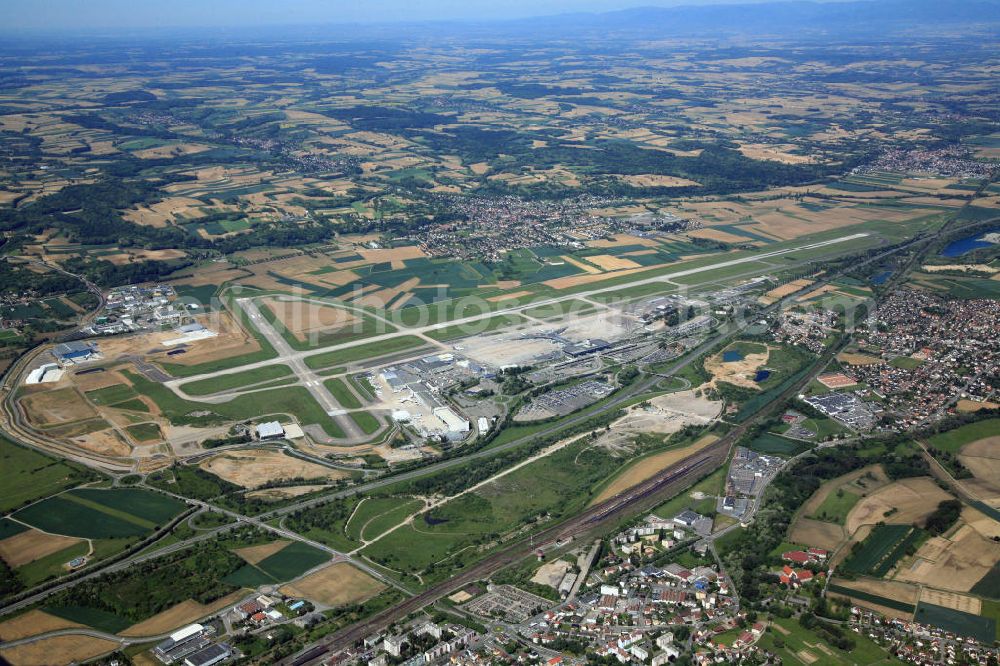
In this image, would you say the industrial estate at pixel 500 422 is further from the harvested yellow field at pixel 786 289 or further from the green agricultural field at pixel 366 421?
the harvested yellow field at pixel 786 289

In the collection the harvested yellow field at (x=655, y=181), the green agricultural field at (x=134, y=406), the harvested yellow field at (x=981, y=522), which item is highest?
the harvested yellow field at (x=655, y=181)

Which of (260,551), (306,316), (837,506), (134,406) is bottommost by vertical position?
(260,551)

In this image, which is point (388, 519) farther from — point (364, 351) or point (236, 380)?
point (364, 351)

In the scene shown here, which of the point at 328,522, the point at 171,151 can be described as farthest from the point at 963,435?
the point at 171,151

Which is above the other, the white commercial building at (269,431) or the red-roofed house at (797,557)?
the white commercial building at (269,431)

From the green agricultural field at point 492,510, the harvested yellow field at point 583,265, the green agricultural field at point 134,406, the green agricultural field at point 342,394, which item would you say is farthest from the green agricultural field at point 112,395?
the harvested yellow field at point 583,265

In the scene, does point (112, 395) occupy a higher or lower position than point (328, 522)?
higher
